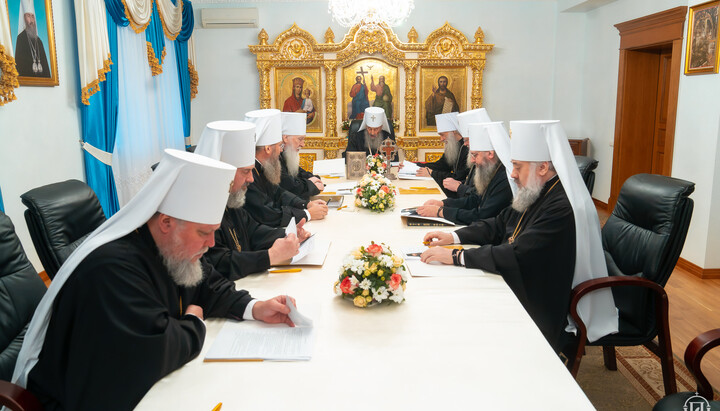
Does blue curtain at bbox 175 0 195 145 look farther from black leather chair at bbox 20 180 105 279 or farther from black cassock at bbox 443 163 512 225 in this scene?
black leather chair at bbox 20 180 105 279

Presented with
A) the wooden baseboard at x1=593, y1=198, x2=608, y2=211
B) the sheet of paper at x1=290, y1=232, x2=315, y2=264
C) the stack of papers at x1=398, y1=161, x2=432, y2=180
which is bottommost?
the wooden baseboard at x1=593, y1=198, x2=608, y2=211

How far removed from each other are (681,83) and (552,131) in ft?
14.1

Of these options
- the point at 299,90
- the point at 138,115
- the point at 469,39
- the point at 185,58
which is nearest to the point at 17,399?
the point at 138,115

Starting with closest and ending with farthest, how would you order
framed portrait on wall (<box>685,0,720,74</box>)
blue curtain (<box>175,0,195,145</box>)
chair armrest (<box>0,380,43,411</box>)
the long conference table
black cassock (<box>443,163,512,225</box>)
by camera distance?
the long conference table → chair armrest (<box>0,380,43,411</box>) → black cassock (<box>443,163,512,225</box>) → framed portrait on wall (<box>685,0,720,74</box>) → blue curtain (<box>175,0,195,145</box>)

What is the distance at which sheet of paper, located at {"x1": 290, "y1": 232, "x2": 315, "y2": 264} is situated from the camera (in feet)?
9.61

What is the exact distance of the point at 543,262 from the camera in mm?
2920

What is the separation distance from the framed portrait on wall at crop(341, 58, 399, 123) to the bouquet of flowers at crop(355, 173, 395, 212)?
6187mm

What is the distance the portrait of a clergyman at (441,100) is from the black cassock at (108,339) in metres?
9.07

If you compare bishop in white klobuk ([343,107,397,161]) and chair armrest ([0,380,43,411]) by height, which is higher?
bishop in white klobuk ([343,107,397,161])

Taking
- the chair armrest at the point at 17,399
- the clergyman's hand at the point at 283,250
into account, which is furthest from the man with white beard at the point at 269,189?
the chair armrest at the point at 17,399

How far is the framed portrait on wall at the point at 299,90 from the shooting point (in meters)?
10.3

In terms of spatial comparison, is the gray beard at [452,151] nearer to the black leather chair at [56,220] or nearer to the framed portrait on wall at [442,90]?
the framed portrait on wall at [442,90]

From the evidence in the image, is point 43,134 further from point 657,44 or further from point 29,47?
point 657,44

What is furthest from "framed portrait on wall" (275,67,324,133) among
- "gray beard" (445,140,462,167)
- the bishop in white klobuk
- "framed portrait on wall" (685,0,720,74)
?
"framed portrait on wall" (685,0,720,74)
